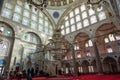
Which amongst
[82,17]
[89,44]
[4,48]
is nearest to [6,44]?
[4,48]

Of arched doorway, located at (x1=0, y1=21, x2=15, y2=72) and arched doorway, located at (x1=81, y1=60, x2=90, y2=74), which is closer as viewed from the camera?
arched doorway, located at (x1=0, y1=21, x2=15, y2=72)

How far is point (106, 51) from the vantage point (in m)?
19.0

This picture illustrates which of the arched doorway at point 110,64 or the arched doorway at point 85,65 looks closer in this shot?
the arched doorway at point 110,64

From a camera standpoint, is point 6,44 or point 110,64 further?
point 110,64

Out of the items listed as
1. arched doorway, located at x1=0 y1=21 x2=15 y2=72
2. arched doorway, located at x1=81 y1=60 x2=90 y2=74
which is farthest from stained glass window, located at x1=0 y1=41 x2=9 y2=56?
arched doorway, located at x1=81 y1=60 x2=90 y2=74

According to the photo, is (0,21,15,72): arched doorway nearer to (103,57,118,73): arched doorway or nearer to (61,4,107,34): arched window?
(61,4,107,34): arched window

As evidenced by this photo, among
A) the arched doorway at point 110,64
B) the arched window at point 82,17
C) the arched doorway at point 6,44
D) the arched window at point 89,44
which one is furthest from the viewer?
the arched window at point 89,44

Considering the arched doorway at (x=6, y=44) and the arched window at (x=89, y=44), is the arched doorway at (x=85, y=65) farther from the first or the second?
the arched doorway at (x=6, y=44)

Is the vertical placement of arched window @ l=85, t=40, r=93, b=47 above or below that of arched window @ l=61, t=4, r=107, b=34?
below

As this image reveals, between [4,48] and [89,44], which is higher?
[89,44]

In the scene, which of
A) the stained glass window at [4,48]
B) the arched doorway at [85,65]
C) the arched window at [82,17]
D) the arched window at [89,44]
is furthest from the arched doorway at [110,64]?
the stained glass window at [4,48]

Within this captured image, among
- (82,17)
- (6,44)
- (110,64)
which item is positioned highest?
(82,17)

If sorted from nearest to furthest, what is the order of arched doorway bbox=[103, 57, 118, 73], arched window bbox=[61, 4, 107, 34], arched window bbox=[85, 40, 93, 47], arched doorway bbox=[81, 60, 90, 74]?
arched window bbox=[61, 4, 107, 34], arched doorway bbox=[103, 57, 118, 73], arched doorway bbox=[81, 60, 90, 74], arched window bbox=[85, 40, 93, 47]

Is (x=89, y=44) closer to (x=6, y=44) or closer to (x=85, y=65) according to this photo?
(x=85, y=65)
